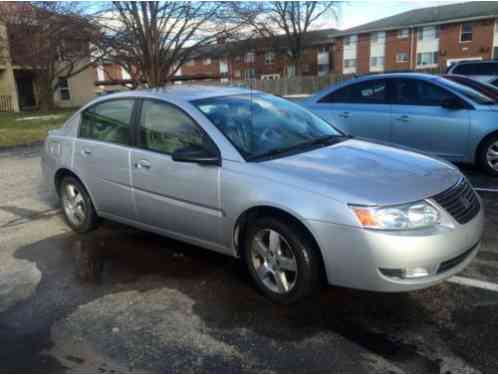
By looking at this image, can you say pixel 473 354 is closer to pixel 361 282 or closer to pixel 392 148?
pixel 361 282

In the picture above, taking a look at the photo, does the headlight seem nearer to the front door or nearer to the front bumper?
the front bumper

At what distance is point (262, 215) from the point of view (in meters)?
3.54

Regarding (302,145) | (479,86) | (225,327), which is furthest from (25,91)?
(225,327)

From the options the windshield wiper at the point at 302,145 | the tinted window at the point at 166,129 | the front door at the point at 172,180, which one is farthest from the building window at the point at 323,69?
the front door at the point at 172,180

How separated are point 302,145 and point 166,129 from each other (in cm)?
124

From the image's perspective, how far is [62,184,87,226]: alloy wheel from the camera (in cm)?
531

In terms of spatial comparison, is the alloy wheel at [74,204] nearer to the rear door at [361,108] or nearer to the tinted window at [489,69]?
the rear door at [361,108]

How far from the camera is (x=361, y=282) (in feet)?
10.4

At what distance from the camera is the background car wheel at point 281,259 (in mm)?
3307

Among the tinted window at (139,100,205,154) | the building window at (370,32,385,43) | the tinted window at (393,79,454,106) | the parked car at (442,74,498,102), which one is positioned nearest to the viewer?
the tinted window at (139,100,205,154)

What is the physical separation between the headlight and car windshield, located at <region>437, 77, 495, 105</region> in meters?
4.57

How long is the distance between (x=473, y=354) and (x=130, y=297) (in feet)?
8.18

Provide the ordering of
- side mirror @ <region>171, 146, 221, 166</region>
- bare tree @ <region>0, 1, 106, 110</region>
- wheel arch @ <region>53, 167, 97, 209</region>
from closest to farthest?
side mirror @ <region>171, 146, 221, 166</region>
wheel arch @ <region>53, 167, 97, 209</region>
bare tree @ <region>0, 1, 106, 110</region>

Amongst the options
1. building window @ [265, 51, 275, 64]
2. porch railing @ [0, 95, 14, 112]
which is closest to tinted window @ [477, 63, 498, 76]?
porch railing @ [0, 95, 14, 112]
